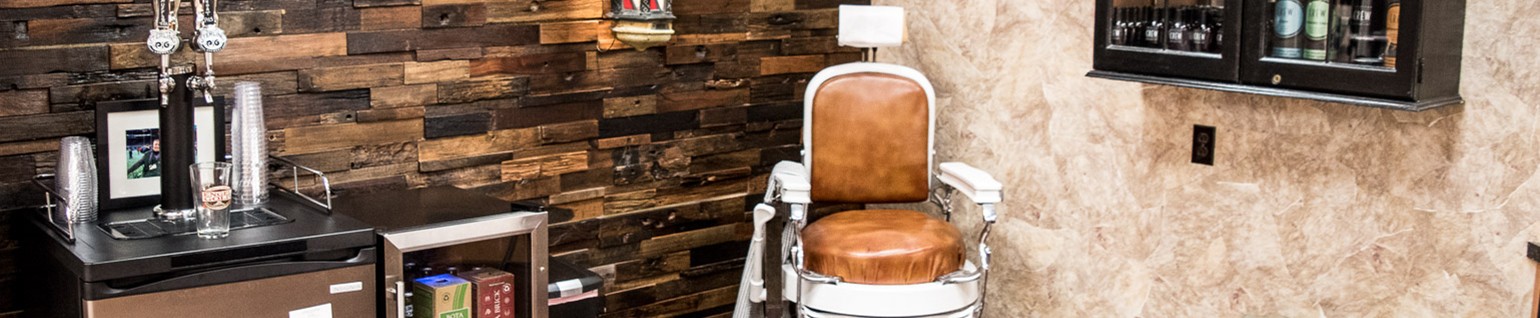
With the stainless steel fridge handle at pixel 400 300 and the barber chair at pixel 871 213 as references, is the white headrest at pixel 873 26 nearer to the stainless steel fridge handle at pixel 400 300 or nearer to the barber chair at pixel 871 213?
Answer: the barber chair at pixel 871 213

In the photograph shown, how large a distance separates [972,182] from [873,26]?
53 centimetres

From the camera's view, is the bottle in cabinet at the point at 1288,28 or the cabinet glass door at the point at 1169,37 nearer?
the bottle in cabinet at the point at 1288,28

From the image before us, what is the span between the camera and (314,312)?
117 inches

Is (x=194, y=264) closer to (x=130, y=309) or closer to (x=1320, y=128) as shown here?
(x=130, y=309)

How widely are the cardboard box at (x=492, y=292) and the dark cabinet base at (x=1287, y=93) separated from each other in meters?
1.57

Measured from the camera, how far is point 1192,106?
3.73m

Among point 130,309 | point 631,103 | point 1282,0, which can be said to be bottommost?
point 130,309

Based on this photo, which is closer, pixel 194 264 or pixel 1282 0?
pixel 194 264

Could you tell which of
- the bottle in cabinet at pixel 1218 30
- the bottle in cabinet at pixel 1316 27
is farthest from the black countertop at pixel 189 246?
the bottle in cabinet at pixel 1316 27

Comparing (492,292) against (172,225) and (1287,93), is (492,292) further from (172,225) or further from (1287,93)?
(1287,93)

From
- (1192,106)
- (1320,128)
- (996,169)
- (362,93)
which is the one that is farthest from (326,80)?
(1320,128)

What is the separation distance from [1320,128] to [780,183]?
53.0 inches

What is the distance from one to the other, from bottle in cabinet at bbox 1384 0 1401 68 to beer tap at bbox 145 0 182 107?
8.40 ft

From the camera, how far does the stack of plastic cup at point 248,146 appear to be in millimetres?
3287
